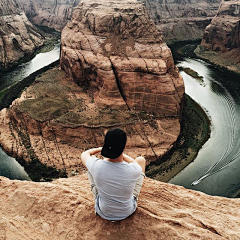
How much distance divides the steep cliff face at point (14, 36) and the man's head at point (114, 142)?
45.0 metres

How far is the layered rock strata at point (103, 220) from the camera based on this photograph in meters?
5.31

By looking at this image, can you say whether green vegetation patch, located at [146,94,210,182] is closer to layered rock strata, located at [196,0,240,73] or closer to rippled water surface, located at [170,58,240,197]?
rippled water surface, located at [170,58,240,197]

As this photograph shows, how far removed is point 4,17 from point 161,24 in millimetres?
40312

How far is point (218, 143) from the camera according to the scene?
2489cm

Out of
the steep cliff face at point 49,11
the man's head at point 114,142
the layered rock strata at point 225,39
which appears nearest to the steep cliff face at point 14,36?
the steep cliff face at point 49,11

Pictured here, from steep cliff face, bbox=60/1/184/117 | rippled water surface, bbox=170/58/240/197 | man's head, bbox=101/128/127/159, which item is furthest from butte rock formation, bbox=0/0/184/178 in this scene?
man's head, bbox=101/128/127/159

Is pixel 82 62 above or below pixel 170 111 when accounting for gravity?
above

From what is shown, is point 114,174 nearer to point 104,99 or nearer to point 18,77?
point 104,99

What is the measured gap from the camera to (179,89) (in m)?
25.5

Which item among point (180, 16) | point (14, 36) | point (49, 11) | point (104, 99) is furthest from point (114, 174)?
point (49, 11)

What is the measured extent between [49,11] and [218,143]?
78035 mm

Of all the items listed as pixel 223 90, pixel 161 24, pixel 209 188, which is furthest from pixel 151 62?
pixel 161 24

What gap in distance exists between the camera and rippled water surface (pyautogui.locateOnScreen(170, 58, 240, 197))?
66.7ft

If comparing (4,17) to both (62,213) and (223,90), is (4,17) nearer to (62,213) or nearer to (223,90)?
(223,90)
